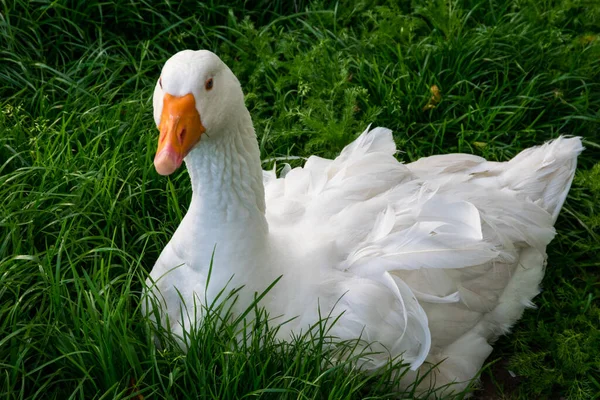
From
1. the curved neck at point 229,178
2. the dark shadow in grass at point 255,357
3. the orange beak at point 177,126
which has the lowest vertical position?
the dark shadow in grass at point 255,357

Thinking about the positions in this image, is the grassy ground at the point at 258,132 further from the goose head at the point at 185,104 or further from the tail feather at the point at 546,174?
the goose head at the point at 185,104

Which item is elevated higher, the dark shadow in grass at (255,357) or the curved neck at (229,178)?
the curved neck at (229,178)

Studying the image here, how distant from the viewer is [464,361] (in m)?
3.47

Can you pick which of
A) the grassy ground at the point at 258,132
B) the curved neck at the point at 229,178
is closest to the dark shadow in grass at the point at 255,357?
the grassy ground at the point at 258,132

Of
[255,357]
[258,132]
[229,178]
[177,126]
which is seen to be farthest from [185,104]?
[258,132]

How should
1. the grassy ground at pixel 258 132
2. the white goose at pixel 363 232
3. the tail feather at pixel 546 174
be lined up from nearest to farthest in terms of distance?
the white goose at pixel 363 232 → the grassy ground at pixel 258 132 → the tail feather at pixel 546 174

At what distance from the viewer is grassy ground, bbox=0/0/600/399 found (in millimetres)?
3039

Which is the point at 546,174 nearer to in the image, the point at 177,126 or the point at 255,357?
the point at 255,357

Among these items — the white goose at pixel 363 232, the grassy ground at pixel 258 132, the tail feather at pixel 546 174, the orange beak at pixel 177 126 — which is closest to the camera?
the orange beak at pixel 177 126

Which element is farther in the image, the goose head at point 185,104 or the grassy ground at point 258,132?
the grassy ground at point 258,132

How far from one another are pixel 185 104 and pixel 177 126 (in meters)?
0.08

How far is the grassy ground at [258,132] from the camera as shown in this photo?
3.04 meters

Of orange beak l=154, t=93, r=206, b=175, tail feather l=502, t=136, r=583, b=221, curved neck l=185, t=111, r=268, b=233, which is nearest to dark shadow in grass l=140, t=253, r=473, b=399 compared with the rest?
curved neck l=185, t=111, r=268, b=233

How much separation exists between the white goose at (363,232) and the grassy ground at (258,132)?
186mm
